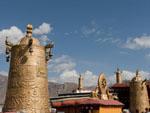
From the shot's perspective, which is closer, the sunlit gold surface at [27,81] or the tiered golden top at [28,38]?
the sunlit gold surface at [27,81]

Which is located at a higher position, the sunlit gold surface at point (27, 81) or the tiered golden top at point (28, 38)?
the tiered golden top at point (28, 38)

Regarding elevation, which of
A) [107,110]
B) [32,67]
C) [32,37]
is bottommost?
[107,110]

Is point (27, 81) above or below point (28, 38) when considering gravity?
below

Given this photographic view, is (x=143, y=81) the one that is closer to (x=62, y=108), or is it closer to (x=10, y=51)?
(x=62, y=108)

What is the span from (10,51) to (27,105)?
11.7 feet

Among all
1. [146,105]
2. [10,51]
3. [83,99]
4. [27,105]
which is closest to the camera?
[27,105]

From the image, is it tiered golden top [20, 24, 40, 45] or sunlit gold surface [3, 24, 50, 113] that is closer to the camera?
sunlit gold surface [3, 24, 50, 113]

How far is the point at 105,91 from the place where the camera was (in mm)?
31625

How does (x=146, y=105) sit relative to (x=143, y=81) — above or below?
below

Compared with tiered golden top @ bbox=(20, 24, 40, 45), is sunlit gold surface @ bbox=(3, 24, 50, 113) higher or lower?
lower

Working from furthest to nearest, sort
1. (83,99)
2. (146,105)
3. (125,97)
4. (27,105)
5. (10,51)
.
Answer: (125,97), (146,105), (83,99), (10,51), (27,105)

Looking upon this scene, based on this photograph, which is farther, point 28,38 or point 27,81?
point 28,38

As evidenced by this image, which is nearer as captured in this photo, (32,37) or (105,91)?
(32,37)

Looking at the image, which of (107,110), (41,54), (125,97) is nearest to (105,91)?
(107,110)
